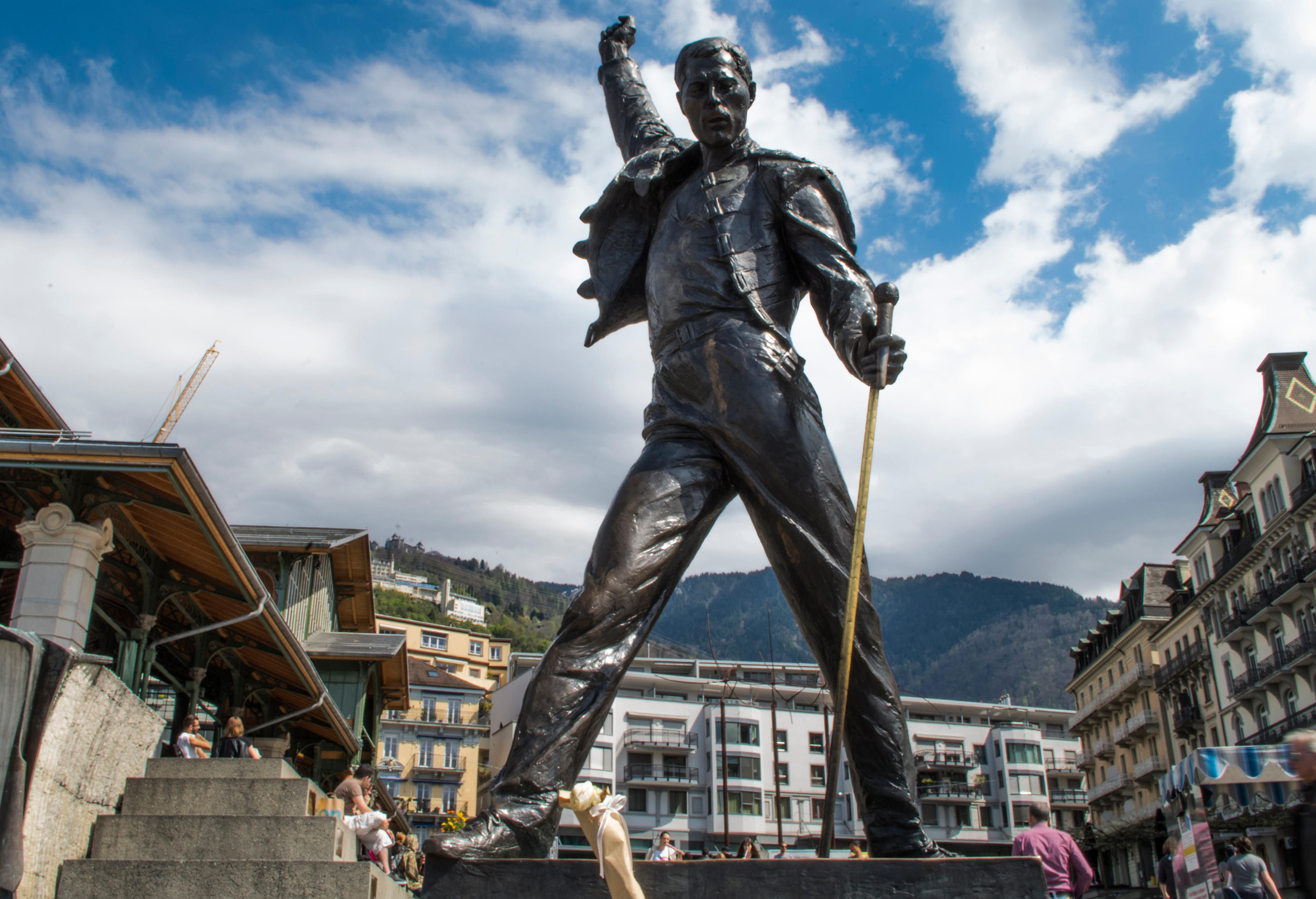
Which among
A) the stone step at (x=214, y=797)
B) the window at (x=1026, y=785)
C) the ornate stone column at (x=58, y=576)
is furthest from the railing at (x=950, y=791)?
the stone step at (x=214, y=797)

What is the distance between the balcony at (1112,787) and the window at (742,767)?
18988 mm

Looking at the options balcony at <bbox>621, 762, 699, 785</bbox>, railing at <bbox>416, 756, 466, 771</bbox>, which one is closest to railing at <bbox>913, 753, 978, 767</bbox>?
balcony at <bbox>621, 762, 699, 785</bbox>

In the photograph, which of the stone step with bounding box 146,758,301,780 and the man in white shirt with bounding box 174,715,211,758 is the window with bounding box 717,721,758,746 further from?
the stone step with bounding box 146,758,301,780

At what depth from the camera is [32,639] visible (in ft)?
16.7

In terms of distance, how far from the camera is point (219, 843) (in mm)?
6902

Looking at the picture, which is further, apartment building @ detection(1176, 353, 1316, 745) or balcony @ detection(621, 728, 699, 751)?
balcony @ detection(621, 728, 699, 751)

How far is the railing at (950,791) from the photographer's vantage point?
206 ft

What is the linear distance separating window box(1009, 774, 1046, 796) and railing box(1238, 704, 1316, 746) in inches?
1064

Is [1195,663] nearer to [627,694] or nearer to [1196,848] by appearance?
[627,694]

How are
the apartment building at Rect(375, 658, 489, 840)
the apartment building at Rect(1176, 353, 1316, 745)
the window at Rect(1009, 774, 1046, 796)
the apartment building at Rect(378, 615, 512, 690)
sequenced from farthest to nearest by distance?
1. the apartment building at Rect(378, 615, 512, 690)
2. the window at Rect(1009, 774, 1046, 796)
3. the apartment building at Rect(375, 658, 489, 840)
4. the apartment building at Rect(1176, 353, 1316, 745)

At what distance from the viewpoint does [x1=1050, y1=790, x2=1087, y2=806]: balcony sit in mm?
68000

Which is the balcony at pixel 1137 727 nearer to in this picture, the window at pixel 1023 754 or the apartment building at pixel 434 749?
the window at pixel 1023 754

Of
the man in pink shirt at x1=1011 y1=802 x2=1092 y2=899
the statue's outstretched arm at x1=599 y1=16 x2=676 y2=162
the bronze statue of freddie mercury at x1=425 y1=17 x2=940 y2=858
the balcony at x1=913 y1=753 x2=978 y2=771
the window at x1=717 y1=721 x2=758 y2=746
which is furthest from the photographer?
the balcony at x1=913 y1=753 x2=978 y2=771

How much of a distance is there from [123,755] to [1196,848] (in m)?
8.40
